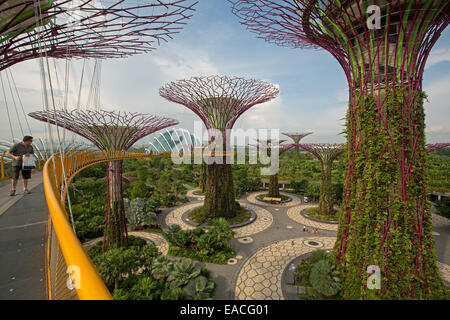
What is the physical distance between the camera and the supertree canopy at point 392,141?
16.1ft

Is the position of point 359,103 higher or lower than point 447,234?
higher

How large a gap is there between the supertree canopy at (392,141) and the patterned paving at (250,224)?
20.3ft

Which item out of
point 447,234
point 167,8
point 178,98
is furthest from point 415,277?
point 178,98

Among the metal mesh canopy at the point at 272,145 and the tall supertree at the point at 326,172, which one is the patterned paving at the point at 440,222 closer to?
the tall supertree at the point at 326,172

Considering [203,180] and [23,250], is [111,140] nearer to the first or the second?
[23,250]

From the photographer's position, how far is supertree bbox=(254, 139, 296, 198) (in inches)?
679

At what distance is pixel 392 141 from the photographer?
5.02m

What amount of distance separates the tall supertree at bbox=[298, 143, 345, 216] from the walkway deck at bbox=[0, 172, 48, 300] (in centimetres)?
1396

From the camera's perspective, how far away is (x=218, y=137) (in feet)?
40.6

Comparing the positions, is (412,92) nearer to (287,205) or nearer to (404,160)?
(404,160)

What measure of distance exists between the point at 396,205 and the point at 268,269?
15.9 feet

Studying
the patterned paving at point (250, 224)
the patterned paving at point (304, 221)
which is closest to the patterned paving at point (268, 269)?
the patterned paving at point (304, 221)

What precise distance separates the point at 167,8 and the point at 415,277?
838cm

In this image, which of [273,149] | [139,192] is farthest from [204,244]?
[273,149]
